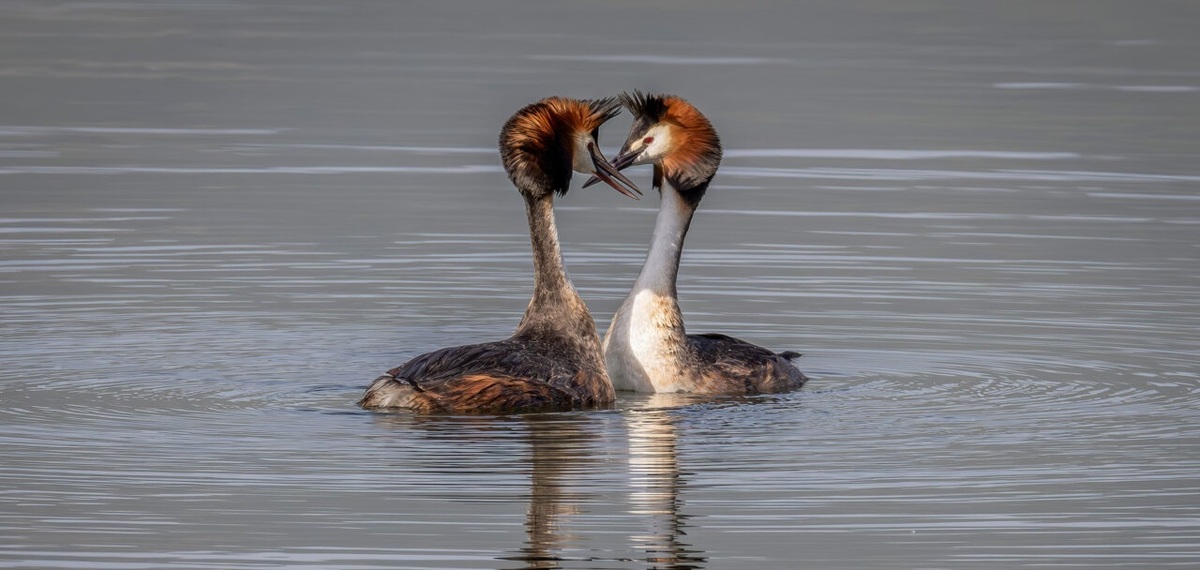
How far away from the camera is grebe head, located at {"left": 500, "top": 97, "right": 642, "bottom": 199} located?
1229cm

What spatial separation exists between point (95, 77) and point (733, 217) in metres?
14.7

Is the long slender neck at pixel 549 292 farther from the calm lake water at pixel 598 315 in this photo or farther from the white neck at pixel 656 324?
the calm lake water at pixel 598 315

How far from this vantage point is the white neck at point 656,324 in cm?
1301

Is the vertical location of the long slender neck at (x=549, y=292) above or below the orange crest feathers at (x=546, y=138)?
below

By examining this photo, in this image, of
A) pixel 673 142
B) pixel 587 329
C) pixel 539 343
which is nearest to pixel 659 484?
pixel 539 343

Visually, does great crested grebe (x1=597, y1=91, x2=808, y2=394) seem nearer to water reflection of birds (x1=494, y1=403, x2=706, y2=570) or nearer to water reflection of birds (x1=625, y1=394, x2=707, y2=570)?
water reflection of birds (x1=625, y1=394, x2=707, y2=570)

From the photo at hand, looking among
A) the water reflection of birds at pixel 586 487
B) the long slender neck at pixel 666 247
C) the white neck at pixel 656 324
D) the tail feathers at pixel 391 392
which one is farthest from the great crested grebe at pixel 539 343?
the long slender neck at pixel 666 247

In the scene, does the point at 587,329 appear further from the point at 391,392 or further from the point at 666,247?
the point at 391,392

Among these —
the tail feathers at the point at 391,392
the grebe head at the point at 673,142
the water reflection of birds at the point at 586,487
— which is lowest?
the water reflection of birds at the point at 586,487

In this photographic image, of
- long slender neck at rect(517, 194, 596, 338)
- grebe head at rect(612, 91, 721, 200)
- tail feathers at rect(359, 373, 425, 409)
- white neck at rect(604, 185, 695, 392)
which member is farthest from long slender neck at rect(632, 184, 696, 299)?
tail feathers at rect(359, 373, 425, 409)

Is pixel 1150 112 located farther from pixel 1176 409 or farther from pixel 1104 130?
pixel 1176 409

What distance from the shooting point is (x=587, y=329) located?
41.3 ft

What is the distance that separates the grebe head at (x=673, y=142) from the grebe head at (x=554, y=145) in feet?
2.06

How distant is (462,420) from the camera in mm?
11648
